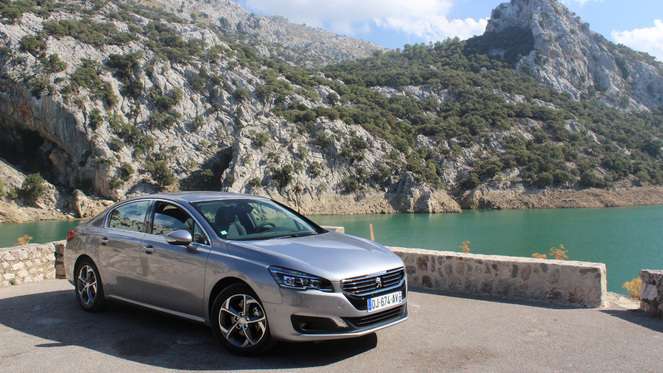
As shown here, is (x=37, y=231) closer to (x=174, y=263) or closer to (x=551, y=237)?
(x=551, y=237)

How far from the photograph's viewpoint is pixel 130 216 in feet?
17.6

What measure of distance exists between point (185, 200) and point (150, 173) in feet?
184

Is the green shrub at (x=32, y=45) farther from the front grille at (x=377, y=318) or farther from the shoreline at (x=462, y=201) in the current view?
the front grille at (x=377, y=318)

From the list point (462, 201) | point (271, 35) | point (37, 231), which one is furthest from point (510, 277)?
point (271, 35)

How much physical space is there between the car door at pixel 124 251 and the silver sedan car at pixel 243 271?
0.04ft

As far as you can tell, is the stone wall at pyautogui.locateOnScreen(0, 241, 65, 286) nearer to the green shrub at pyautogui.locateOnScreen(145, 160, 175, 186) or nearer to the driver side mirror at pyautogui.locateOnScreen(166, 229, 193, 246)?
the driver side mirror at pyautogui.locateOnScreen(166, 229, 193, 246)

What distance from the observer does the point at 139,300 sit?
490cm

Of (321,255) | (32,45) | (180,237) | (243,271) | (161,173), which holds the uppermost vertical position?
(32,45)

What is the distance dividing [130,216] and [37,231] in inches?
1645

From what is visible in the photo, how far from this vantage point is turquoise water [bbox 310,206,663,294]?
23578mm

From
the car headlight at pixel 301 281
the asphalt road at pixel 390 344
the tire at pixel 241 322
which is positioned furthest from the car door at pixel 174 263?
the car headlight at pixel 301 281

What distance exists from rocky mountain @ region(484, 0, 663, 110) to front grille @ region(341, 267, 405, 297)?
10638cm

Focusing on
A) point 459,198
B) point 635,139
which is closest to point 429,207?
point 459,198

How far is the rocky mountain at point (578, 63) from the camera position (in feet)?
324
